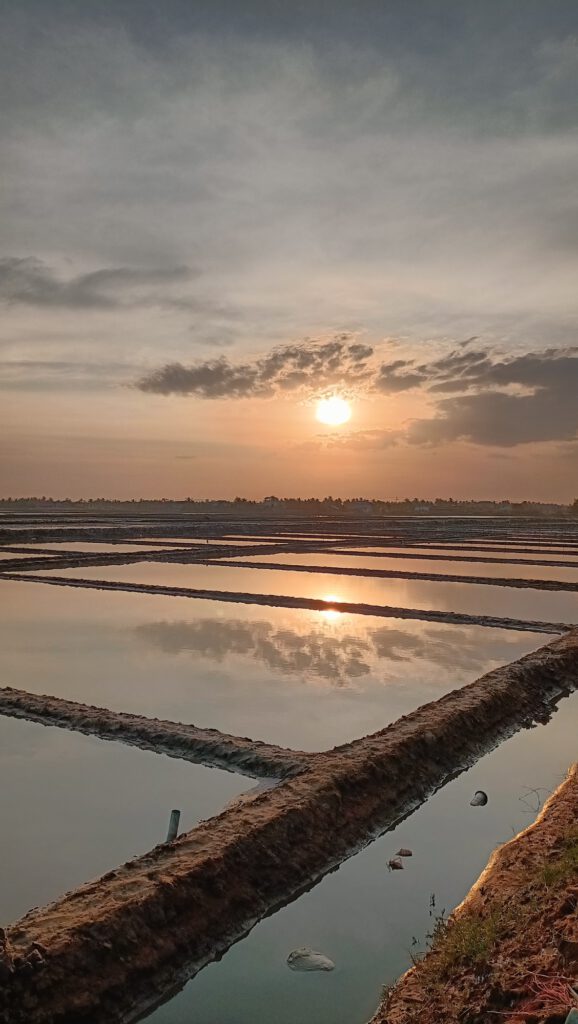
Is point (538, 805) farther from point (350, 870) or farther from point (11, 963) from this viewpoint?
point (11, 963)

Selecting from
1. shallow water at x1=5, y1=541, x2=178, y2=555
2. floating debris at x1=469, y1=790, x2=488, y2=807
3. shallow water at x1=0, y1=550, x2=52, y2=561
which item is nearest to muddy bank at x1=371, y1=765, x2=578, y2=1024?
floating debris at x1=469, y1=790, x2=488, y2=807

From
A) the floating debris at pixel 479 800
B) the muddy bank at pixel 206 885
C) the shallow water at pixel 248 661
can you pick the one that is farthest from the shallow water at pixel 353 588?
the muddy bank at pixel 206 885

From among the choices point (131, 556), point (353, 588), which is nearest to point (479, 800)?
point (353, 588)

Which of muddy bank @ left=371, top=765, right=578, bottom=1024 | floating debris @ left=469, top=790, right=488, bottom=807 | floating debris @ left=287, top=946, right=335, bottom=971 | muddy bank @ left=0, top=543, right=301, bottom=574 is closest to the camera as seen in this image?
muddy bank @ left=371, top=765, right=578, bottom=1024

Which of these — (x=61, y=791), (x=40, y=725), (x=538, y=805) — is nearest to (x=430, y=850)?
(x=538, y=805)

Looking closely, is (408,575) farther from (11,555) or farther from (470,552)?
(11,555)

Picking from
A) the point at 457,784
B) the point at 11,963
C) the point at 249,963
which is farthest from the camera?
the point at 457,784

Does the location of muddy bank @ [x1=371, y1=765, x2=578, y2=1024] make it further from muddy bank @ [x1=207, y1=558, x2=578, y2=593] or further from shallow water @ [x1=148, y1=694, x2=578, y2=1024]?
muddy bank @ [x1=207, y1=558, x2=578, y2=593]
